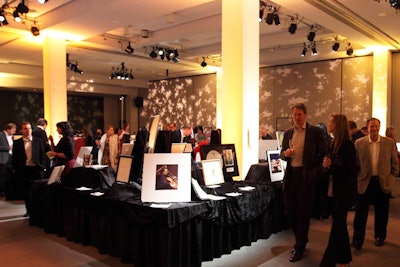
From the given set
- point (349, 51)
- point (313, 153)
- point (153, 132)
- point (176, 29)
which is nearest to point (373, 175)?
point (313, 153)

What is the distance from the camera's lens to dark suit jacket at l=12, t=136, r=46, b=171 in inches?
248

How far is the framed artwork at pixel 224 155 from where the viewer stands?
432cm

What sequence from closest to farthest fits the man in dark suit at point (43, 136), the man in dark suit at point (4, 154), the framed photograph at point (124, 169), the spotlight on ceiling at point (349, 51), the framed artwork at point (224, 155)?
the framed photograph at point (124, 169) → the framed artwork at point (224, 155) → the man in dark suit at point (43, 136) → the man in dark suit at point (4, 154) → the spotlight on ceiling at point (349, 51)

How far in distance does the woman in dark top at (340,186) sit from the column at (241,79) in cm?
197

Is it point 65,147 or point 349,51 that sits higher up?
point 349,51

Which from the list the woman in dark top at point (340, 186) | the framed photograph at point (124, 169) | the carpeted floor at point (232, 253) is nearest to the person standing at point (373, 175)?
the carpeted floor at point (232, 253)

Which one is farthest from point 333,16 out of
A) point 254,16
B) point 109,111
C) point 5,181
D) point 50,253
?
point 109,111

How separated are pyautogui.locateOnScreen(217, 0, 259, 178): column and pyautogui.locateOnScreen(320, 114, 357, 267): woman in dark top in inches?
77.6

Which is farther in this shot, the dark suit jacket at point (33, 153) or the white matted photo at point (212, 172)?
the dark suit jacket at point (33, 153)

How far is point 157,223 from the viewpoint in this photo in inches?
122

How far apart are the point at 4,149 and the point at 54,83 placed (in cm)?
205

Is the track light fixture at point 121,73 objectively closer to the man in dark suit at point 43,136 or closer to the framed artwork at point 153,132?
the man in dark suit at point 43,136

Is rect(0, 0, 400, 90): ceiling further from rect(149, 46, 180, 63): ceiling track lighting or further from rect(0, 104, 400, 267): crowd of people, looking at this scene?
rect(0, 104, 400, 267): crowd of people

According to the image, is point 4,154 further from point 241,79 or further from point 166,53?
point 166,53
